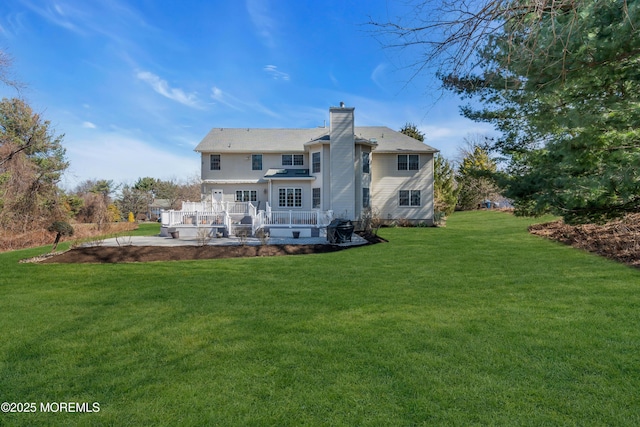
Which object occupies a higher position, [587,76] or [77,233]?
[587,76]

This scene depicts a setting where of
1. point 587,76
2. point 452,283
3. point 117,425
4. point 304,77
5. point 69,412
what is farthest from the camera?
point 304,77

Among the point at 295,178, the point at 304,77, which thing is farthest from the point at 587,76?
the point at 295,178

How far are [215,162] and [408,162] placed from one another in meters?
13.9

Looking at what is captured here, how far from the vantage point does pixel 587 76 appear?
6.01 m

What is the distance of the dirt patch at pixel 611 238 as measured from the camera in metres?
9.23

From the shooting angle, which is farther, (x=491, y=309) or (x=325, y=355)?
(x=491, y=309)

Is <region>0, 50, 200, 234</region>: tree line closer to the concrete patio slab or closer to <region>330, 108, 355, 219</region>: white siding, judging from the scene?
the concrete patio slab

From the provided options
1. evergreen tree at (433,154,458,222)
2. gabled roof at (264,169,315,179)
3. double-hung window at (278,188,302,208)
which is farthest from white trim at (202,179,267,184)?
evergreen tree at (433,154,458,222)

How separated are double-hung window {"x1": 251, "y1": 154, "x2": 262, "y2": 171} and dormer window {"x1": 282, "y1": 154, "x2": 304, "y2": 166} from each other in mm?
1682

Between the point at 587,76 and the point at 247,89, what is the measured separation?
15176 millimetres

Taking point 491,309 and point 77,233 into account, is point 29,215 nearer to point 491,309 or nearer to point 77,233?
point 77,233

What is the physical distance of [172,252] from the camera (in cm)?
1126

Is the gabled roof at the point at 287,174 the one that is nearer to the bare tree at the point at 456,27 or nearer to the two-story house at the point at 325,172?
the two-story house at the point at 325,172

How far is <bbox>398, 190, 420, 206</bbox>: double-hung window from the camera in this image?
23.8 m
